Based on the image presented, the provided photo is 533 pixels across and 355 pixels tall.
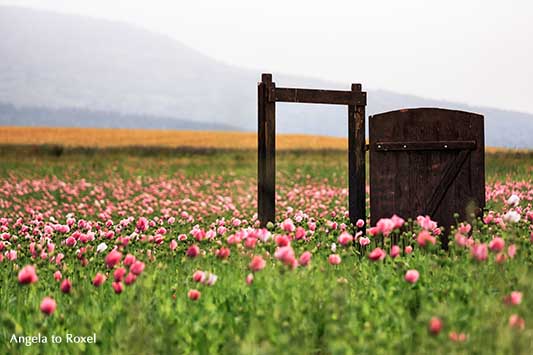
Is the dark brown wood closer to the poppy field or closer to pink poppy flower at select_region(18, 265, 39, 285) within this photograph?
the poppy field

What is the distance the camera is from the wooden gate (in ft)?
22.5

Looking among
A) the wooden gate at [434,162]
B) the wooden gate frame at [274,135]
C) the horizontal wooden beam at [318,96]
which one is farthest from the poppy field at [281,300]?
the horizontal wooden beam at [318,96]

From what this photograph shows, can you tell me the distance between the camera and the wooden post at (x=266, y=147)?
703cm

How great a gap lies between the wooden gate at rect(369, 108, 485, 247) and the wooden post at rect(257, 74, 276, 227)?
114 cm

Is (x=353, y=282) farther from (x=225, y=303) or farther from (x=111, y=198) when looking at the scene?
(x=111, y=198)

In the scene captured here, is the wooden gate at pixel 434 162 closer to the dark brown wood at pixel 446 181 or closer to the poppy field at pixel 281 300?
the dark brown wood at pixel 446 181

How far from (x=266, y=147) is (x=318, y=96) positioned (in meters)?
0.82

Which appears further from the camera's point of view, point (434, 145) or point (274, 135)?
point (274, 135)

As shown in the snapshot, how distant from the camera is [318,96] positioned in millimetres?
7258

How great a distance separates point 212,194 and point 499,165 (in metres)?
Answer: 6.97

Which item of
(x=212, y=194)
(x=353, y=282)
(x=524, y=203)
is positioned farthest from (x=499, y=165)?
(x=353, y=282)

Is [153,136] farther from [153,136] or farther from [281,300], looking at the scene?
[281,300]

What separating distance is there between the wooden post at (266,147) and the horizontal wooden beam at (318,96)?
0.08 meters

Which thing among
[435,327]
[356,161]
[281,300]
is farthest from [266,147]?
[435,327]
